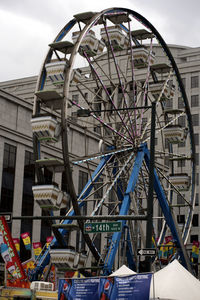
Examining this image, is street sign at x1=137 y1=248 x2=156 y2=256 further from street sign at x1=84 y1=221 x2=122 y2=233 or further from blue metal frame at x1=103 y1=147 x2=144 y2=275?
blue metal frame at x1=103 y1=147 x2=144 y2=275

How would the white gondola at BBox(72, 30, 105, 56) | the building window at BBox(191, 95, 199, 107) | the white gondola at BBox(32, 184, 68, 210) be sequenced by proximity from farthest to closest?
the building window at BBox(191, 95, 199, 107) → the white gondola at BBox(72, 30, 105, 56) → the white gondola at BBox(32, 184, 68, 210)

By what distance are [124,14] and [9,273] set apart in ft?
52.6

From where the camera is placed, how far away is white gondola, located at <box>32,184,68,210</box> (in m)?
29.5

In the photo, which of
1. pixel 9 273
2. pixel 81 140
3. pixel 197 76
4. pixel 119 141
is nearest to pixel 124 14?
pixel 119 141

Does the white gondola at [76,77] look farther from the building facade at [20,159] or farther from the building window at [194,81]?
the building window at [194,81]

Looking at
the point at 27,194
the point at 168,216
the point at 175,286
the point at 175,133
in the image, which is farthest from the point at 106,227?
the point at 27,194

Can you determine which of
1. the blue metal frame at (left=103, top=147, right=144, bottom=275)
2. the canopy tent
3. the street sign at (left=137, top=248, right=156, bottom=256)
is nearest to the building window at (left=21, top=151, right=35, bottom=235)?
the blue metal frame at (left=103, top=147, right=144, bottom=275)

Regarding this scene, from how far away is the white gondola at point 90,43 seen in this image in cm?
3309

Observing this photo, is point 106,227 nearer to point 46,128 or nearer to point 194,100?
point 46,128

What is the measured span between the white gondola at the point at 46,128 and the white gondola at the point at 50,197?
7.99 feet

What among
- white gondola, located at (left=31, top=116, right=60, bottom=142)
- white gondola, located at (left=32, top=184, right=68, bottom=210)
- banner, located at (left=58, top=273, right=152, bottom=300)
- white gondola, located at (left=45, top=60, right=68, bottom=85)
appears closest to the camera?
banner, located at (left=58, top=273, right=152, bottom=300)

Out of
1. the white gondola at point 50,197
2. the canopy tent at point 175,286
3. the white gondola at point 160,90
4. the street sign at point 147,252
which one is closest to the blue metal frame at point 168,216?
the white gondola at point 160,90

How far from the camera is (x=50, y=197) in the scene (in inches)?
1158

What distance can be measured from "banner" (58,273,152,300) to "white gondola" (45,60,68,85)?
13.6 m
